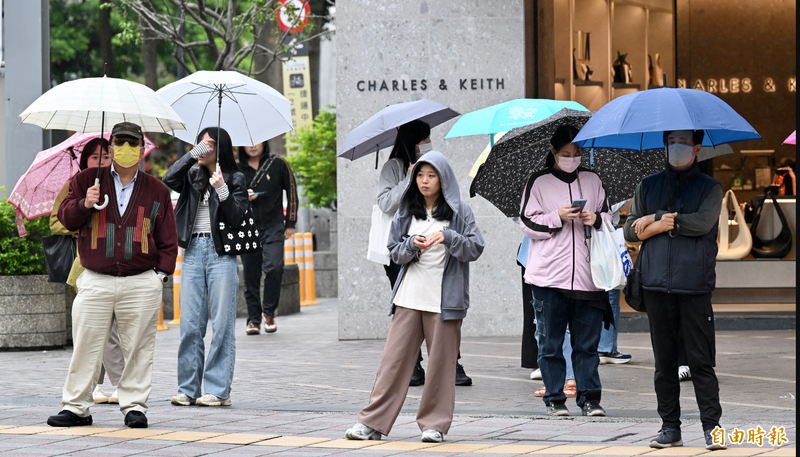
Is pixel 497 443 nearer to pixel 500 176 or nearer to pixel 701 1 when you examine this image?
pixel 500 176

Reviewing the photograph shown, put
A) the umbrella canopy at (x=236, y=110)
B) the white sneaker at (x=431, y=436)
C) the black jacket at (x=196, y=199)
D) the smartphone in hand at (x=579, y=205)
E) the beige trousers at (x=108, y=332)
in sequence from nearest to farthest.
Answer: the white sneaker at (x=431, y=436) < the beige trousers at (x=108, y=332) < the smartphone in hand at (x=579, y=205) < the black jacket at (x=196, y=199) < the umbrella canopy at (x=236, y=110)

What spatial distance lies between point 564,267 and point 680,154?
1214 millimetres

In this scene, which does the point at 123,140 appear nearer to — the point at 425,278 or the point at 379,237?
the point at 379,237

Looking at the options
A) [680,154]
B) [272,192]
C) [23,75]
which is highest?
[23,75]

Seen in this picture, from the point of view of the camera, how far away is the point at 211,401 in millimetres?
7180

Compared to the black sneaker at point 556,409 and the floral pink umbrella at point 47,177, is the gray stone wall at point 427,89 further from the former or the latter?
the black sneaker at point 556,409

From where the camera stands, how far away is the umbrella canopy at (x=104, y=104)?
634cm

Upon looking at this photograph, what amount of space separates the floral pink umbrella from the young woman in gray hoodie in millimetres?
2805

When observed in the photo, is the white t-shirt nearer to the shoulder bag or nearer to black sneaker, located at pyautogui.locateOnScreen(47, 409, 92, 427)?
black sneaker, located at pyautogui.locateOnScreen(47, 409, 92, 427)

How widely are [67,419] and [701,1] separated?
10315 mm

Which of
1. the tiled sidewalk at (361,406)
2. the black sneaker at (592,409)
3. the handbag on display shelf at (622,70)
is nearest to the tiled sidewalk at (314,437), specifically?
the tiled sidewalk at (361,406)

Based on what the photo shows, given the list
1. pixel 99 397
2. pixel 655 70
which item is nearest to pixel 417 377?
pixel 99 397

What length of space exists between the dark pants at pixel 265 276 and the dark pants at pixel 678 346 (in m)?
6.31

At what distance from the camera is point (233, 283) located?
287 inches
